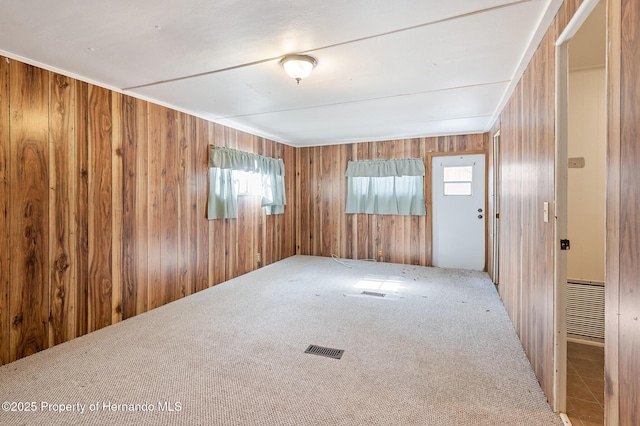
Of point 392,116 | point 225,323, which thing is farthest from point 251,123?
point 225,323

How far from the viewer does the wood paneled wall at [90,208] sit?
235 cm

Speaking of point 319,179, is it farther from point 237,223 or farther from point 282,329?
point 282,329

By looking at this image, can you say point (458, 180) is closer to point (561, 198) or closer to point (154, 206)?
point (561, 198)

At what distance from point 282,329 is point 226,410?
3.66 ft

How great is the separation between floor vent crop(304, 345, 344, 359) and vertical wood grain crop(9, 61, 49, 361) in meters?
2.21

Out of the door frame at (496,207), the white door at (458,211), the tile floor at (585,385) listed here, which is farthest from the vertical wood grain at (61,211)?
the white door at (458,211)

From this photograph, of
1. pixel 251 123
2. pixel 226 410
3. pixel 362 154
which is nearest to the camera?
pixel 226 410

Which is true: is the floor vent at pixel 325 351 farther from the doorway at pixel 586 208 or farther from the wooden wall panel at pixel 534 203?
the doorway at pixel 586 208

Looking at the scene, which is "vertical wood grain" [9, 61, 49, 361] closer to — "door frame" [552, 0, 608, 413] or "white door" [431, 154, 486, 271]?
"door frame" [552, 0, 608, 413]

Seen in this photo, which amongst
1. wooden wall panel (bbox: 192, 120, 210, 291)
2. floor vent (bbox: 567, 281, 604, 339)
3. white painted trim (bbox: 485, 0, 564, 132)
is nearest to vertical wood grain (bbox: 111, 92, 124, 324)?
wooden wall panel (bbox: 192, 120, 210, 291)

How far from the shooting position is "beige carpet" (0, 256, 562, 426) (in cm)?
175

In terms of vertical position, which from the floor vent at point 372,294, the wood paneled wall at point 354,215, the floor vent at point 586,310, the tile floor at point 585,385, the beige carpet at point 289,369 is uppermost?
the wood paneled wall at point 354,215

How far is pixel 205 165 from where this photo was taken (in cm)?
420

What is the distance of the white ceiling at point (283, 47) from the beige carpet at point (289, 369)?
232cm
